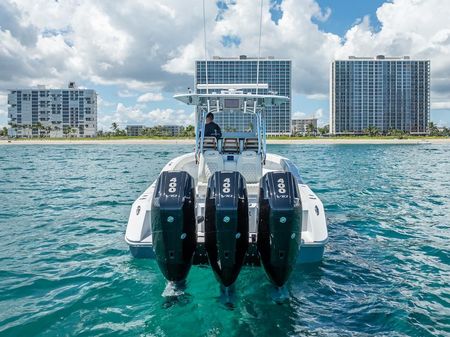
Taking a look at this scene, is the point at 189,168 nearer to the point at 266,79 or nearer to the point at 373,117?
the point at 266,79

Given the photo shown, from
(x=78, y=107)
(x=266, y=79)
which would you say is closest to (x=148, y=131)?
(x=78, y=107)

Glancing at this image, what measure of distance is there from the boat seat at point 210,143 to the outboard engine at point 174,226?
4.38m

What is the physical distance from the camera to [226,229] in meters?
4.79

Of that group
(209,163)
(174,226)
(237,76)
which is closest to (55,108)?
(237,76)

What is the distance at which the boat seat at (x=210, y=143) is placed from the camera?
31.3 feet

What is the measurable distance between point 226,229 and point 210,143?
195 inches

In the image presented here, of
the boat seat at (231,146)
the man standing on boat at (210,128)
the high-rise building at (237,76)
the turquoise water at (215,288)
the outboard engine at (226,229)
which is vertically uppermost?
the high-rise building at (237,76)

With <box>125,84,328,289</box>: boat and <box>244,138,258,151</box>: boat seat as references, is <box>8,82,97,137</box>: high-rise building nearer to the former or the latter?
<box>244,138,258,151</box>: boat seat

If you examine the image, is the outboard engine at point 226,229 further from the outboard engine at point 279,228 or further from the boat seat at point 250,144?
the boat seat at point 250,144

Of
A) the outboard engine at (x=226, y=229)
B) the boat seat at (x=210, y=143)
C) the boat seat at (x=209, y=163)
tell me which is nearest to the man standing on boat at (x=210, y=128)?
the boat seat at (x=210, y=143)

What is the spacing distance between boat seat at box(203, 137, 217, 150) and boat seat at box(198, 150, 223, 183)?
60 centimetres

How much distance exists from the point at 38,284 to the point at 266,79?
69.9ft

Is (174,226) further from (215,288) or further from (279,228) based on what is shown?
(215,288)

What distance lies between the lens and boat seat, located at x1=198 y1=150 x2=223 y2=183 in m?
8.91
